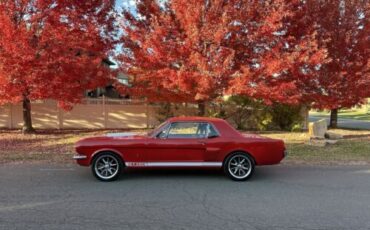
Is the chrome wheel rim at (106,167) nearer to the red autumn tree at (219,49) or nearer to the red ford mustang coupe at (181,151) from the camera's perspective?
the red ford mustang coupe at (181,151)

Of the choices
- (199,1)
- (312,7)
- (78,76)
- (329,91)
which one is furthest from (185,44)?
(329,91)

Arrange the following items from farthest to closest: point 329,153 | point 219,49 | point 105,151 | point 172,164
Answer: point 219,49, point 329,153, point 172,164, point 105,151

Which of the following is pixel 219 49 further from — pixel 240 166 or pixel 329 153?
pixel 240 166

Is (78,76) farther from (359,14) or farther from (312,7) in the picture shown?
(359,14)

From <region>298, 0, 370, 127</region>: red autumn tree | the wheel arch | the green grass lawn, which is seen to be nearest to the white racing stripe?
the wheel arch

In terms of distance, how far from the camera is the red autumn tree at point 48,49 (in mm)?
13727

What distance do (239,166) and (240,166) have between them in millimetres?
21

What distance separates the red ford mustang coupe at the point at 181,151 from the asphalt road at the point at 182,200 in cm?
30

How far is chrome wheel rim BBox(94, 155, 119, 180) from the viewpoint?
803cm

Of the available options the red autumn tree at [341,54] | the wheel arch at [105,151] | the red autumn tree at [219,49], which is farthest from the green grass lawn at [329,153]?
the wheel arch at [105,151]

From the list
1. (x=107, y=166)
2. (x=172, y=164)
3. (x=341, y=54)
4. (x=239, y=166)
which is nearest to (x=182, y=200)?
(x=172, y=164)

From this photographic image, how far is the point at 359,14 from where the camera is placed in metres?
18.4

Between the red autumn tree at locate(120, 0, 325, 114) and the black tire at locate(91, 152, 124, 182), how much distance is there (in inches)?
254

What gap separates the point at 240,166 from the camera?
27.1 ft
